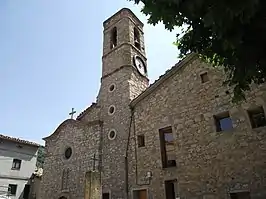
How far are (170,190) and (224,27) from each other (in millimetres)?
7978

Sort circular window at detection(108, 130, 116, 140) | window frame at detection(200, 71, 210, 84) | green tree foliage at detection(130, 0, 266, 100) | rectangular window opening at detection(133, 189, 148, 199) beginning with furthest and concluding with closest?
circular window at detection(108, 130, 116, 140) → rectangular window opening at detection(133, 189, 148, 199) → window frame at detection(200, 71, 210, 84) → green tree foliage at detection(130, 0, 266, 100)

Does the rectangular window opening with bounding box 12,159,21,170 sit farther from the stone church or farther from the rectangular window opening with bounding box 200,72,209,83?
the rectangular window opening with bounding box 200,72,209,83

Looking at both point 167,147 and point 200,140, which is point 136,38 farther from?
point 200,140

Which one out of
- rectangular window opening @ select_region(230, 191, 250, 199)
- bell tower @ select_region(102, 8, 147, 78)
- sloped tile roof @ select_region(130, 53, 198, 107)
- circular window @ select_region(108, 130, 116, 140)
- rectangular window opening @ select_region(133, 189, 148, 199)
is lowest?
rectangular window opening @ select_region(230, 191, 250, 199)

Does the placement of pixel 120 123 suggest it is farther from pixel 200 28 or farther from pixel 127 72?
pixel 200 28

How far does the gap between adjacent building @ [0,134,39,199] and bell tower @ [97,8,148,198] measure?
1018 cm

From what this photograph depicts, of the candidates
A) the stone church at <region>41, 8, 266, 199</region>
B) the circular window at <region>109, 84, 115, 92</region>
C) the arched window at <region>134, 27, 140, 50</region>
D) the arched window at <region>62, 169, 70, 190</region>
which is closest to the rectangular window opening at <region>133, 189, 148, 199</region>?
the stone church at <region>41, 8, 266, 199</region>

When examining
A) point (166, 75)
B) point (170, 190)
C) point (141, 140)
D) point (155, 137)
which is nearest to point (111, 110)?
point (141, 140)

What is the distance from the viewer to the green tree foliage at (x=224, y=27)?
317cm

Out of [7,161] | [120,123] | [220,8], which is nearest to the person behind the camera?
[220,8]

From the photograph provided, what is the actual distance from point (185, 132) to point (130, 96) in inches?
159

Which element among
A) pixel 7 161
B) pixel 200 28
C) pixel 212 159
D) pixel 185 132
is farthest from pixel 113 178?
pixel 7 161

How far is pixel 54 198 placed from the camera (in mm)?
13852

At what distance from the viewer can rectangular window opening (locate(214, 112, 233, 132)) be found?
9.04m
